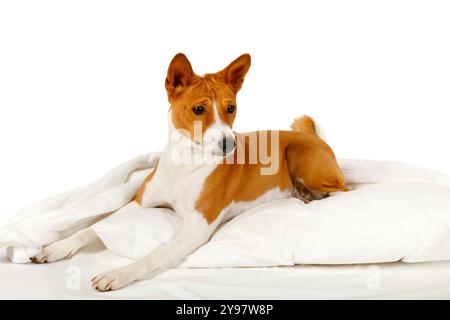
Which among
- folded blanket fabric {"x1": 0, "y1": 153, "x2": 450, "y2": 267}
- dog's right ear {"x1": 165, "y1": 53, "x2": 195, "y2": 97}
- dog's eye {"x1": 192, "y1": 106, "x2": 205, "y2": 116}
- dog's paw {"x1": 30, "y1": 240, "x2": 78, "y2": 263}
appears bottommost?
dog's paw {"x1": 30, "y1": 240, "x2": 78, "y2": 263}

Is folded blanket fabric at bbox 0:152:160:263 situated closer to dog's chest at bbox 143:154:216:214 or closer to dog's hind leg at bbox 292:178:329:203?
dog's chest at bbox 143:154:216:214

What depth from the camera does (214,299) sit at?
3.27m

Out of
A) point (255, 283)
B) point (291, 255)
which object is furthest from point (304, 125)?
point (255, 283)

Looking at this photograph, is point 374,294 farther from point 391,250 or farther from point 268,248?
point 268,248

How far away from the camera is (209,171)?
154 inches

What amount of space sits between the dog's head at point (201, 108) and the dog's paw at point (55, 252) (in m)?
0.97

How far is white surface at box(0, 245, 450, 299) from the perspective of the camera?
3250 millimetres

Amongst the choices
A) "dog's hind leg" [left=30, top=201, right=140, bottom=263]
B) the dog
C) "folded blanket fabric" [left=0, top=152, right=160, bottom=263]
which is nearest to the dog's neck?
the dog

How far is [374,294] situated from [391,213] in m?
0.53

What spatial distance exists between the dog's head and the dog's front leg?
0.46m

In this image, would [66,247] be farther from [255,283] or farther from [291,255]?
[291,255]

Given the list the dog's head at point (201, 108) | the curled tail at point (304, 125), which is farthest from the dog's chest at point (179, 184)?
the curled tail at point (304, 125)
